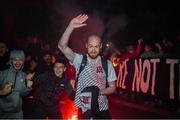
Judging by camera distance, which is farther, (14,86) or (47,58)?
(47,58)

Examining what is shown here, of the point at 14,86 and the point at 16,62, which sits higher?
the point at 16,62

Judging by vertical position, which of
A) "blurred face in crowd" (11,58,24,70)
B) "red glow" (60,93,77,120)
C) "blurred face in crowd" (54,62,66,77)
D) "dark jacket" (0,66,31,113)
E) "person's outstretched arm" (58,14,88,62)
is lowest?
"red glow" (60,93,77,120)

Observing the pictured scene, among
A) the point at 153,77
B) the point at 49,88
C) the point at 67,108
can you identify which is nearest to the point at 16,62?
the point at 49,88

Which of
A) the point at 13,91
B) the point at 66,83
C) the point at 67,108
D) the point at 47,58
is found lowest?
the point at 67,108

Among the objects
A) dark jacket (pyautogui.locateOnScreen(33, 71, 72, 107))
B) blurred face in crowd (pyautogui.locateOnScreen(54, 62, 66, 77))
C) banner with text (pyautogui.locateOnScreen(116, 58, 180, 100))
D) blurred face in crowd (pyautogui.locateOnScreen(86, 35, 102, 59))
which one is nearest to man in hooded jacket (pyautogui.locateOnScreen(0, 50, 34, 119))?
dark jacket (pyautogui.locateOnScreen(33, 71, 72, 107))

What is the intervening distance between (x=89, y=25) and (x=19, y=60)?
1163 cm

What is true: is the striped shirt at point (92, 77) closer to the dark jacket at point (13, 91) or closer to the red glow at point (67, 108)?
the dark jacket at point (13, 91)

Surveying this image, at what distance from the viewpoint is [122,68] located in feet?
37.5

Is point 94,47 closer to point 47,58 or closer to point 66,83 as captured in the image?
point 66,83

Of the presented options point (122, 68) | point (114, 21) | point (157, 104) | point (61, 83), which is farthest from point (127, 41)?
point (61, 83)

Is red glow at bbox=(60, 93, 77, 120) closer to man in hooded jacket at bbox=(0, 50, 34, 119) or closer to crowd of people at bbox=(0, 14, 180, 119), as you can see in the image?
crowd of people at bbox=(0, 14, 180, 119)

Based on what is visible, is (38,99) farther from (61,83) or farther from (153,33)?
(153,33)

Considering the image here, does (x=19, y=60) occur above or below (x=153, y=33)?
below

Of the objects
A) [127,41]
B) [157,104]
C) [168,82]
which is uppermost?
[127,41]
